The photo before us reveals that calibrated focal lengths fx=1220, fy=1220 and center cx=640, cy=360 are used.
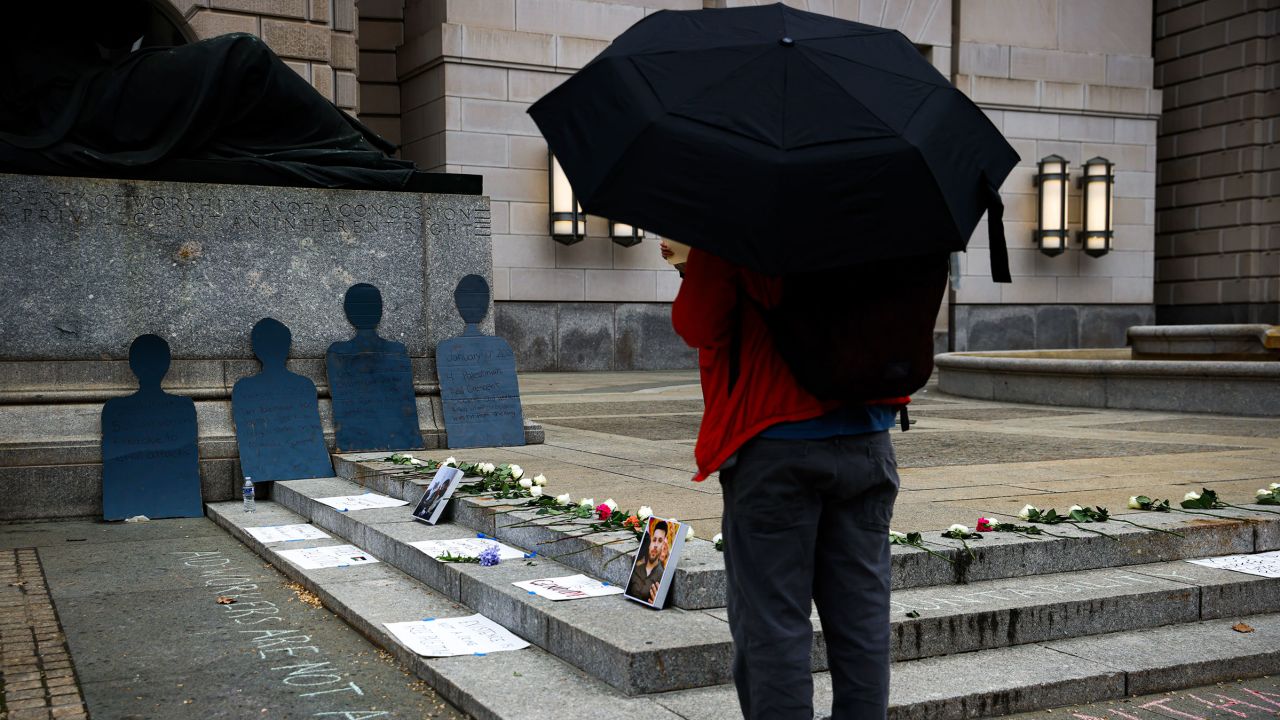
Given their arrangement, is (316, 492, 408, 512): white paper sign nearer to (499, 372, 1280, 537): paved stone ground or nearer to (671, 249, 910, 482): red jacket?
(499, 372, 1280, 537): paved stone ground

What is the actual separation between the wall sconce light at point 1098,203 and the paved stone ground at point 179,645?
19.9 metres

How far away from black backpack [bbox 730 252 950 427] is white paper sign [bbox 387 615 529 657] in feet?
6.20

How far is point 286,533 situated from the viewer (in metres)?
6.35

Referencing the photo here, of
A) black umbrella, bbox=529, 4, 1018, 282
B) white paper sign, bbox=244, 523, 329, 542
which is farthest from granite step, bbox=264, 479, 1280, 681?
black umbrella, bbox=529, 4, 1018, 282

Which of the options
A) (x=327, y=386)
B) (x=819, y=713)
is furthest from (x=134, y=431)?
(x=819, y=713)

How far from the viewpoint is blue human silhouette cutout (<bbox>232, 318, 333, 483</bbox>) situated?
7.58 m

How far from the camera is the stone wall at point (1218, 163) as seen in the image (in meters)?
23.5

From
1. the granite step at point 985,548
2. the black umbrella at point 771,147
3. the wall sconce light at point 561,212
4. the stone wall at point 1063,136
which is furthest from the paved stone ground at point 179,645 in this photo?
the stone wall at point 1063,136

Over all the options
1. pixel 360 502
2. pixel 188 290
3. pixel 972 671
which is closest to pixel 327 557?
pixel 360 502

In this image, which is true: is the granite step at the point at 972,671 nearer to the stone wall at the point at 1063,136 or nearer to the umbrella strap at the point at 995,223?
the umbrella strap at the point at 995,223

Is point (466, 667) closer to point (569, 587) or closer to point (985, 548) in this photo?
point (569, 587)

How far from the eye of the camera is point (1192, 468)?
7121 mm

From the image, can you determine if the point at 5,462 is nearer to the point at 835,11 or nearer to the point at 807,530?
the point at 807,530

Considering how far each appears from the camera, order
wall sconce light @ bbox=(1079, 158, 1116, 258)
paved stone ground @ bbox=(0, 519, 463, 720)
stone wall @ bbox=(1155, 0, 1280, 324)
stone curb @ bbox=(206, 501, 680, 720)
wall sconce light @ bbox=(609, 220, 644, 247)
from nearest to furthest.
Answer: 1. stone curb @ bbox=(206, 501, 680, 720)
2. paved stone ground @ bbox=(0, 519, 463, 720)
3. wall sconce light @ bbox=(609, 220, 644, 247)
4. wall sconce light @ bbox=(1079, 158, 1116, 258)
5. stone wall @ bbox=(1155, 0, 1280, 324)
